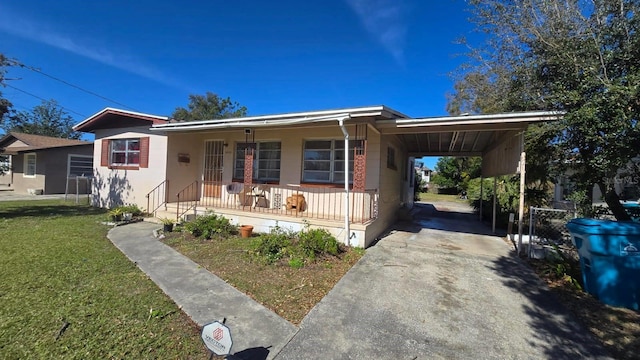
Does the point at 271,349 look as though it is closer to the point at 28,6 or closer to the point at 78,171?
the point at 28,6

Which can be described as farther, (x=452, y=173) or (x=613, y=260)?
(x=452, y=173)

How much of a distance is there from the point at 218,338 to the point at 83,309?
2.32 m

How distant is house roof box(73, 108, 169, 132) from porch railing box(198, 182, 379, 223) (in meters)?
3.49

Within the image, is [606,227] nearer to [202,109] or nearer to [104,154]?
[104,154]

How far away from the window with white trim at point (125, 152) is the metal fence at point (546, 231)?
11933mm

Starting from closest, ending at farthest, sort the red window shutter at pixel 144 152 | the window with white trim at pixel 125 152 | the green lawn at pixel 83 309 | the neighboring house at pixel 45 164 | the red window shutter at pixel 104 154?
the green lawn at pixel 83 309 → the red window shutter at pixel 144 152 → the window with white trim at pixel 125 152 → the red window shutter at pixel 104 154 → the neighboring house at pixel 45 164

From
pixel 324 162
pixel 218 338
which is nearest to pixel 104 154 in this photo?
pixel 324 162

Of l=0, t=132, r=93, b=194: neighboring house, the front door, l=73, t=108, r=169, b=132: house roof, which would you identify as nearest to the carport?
the front door

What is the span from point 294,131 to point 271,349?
246 inches

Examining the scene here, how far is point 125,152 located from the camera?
1041 centimetres

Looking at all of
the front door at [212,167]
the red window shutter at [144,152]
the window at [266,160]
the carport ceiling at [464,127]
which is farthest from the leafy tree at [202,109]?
the carport ceiling at [464,127]

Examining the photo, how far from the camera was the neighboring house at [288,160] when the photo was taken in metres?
6.25

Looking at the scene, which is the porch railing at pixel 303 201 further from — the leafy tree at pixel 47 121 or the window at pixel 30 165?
the leafy tree at pixel 47 121

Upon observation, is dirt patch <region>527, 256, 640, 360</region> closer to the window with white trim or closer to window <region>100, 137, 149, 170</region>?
window <region>100, 137, 149, 170</region>
